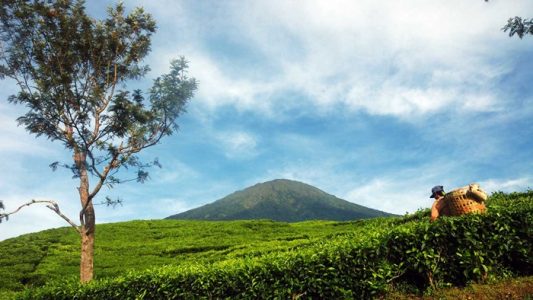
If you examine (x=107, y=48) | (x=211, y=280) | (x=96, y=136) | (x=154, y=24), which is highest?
(x=154, y=24)

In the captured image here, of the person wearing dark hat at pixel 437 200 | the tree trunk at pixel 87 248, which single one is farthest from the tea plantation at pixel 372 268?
the tree trunk at pixel 87 248

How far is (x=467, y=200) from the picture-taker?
1141 centimetres

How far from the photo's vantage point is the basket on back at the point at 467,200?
11336 mm

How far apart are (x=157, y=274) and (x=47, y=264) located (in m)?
24.2

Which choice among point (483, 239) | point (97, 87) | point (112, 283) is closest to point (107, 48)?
point (97, 87)

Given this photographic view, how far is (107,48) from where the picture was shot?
25.8 metres

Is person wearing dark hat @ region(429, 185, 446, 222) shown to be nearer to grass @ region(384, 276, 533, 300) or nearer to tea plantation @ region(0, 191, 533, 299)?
tea plantation @ region(0, 191, 533, 299)

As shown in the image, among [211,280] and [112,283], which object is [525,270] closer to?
[211,280]

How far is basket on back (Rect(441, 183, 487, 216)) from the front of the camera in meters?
11.3

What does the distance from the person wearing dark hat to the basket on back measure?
1.27 feet

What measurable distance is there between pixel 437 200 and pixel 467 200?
0.97m

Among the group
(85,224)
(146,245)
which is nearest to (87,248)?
(85,224)

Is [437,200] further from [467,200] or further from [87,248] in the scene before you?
[87,248]

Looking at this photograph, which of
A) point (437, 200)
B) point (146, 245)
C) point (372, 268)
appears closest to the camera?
point (372, 268)
